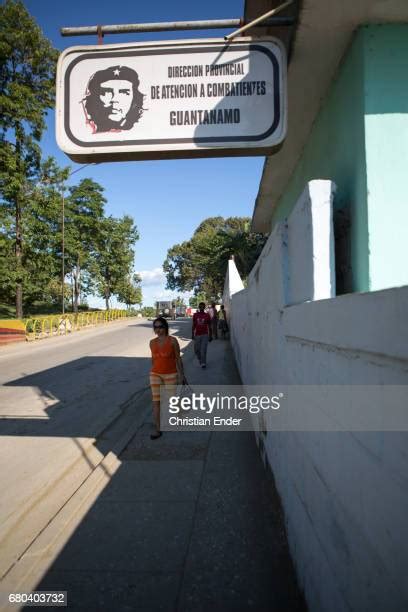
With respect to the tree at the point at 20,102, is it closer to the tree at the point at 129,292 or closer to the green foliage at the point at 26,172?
the green foliage at the point at 26,172

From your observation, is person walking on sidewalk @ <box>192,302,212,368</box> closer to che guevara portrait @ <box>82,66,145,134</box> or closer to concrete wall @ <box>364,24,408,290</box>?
che guevara portrait @ <box>82,66,145,134</box>

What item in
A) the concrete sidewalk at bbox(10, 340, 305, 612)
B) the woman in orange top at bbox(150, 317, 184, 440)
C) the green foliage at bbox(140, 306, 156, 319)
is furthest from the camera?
the green foliage at bbox(140, 306, 156, 319)

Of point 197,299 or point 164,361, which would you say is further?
point 197,299

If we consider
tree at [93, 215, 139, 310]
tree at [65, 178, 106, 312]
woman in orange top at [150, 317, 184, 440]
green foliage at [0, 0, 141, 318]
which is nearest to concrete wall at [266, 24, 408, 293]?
woman in orange top at [150, 317, 184, 440]

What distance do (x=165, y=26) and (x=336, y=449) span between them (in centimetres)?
296

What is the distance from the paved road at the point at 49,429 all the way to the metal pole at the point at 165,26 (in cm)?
389

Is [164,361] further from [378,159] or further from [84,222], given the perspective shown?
[84,222]

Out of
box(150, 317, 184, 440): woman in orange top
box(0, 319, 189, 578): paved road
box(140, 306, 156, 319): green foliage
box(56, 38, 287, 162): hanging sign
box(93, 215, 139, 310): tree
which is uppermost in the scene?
box(93, 215, 139, 310): tree

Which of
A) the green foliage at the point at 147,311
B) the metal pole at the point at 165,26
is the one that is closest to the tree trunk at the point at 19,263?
the metal pole at the point at 165,26

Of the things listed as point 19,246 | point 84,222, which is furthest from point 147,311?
point 19,246

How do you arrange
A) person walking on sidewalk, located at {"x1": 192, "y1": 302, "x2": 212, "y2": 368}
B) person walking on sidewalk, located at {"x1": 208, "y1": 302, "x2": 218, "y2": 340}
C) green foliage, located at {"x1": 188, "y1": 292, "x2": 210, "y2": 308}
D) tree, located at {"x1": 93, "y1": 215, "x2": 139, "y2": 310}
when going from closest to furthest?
1. person walking on sidewalk, located at {"x1": 192, "y1": 302, "x2": 212, "y2": 368}
2. person walking on sidewalk, located at {"x1": 208, "y1": 302, "x2": 218, "y2": 340}
3. tree, located at {"x1": 93, "y1": 215, "x2": 139, "y2": 310}
4. green foliage, located at {"x1": 188, "y1": 292, "x2": 210, "y2": 308}

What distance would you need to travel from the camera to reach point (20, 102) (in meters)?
25.2

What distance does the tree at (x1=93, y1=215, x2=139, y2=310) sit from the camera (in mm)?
45594

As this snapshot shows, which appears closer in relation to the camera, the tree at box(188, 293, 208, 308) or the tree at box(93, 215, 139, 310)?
the tree at box(93, 215, 139, 310)
